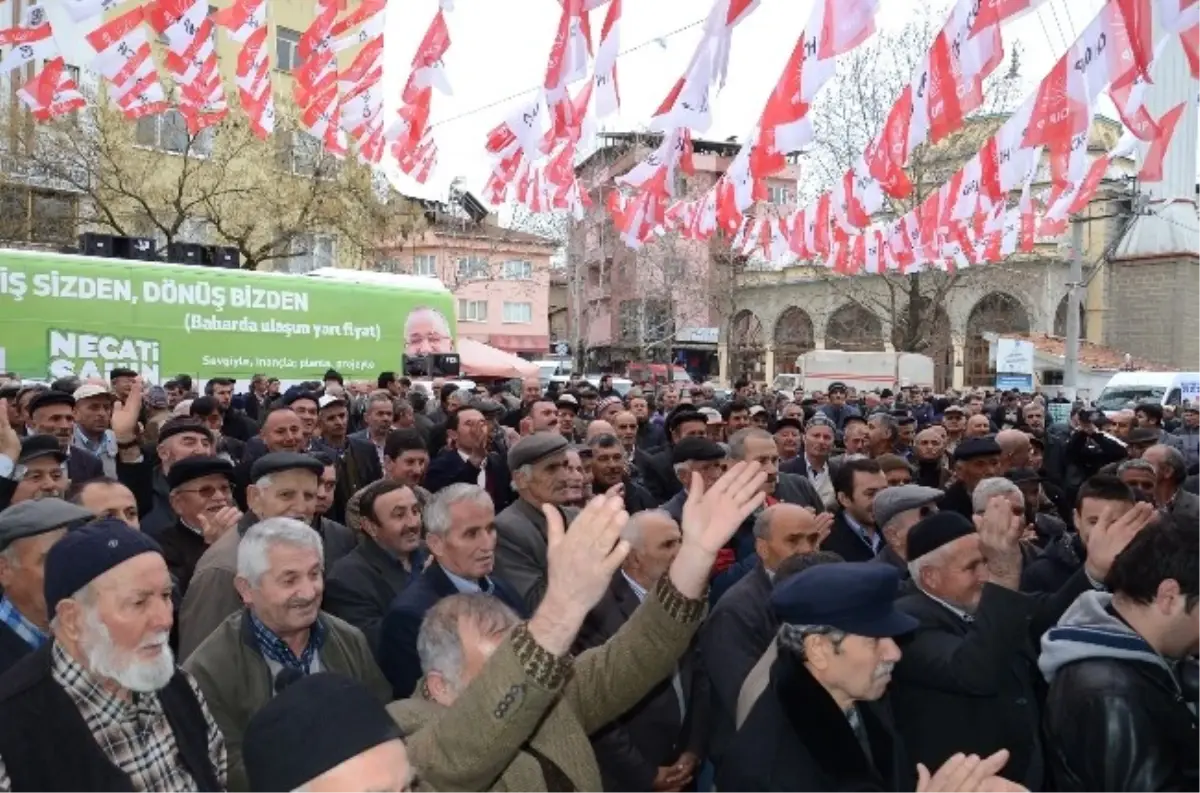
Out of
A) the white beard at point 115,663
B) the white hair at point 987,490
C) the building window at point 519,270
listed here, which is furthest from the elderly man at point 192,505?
the building window at point 519,270

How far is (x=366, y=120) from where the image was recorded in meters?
10.9

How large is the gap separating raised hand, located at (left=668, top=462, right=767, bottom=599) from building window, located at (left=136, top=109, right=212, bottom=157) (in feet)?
84.6

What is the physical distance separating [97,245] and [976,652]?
657 inches

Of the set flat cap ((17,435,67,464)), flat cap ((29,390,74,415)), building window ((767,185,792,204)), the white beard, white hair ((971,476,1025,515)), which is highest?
building window ((767,185,792,204))

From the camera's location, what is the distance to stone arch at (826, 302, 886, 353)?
45.8 metres

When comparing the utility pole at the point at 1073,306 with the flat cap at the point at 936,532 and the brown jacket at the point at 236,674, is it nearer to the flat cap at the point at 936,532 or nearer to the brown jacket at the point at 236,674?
the flat cap at the point at 936,532

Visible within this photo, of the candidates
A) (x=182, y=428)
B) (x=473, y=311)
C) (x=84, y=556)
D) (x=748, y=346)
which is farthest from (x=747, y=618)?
(x=473, y=311)

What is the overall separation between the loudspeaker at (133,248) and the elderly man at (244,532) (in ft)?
42.2

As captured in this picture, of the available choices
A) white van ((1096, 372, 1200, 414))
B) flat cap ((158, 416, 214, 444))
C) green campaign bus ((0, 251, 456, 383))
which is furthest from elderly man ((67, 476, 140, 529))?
white van ((1096, 372, 1200, 414))

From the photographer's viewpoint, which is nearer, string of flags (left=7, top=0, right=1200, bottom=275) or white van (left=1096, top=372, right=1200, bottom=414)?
string of flags (left=7, top=0, right=1200, bottom=275)

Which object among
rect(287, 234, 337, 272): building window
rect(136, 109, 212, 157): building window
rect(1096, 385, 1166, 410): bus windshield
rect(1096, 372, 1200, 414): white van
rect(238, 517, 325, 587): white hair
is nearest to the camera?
rect(238, 517, 325, 587): white hair

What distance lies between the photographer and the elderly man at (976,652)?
3.50 metres

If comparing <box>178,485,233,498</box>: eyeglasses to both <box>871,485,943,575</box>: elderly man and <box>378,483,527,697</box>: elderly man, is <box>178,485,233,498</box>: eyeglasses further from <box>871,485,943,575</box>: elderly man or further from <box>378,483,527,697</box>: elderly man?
<box>871,485,943,575</box>: elderly man

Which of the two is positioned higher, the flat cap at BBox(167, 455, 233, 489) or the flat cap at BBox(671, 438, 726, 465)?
the flat cap at BBox(167, 455, 233, 489)
